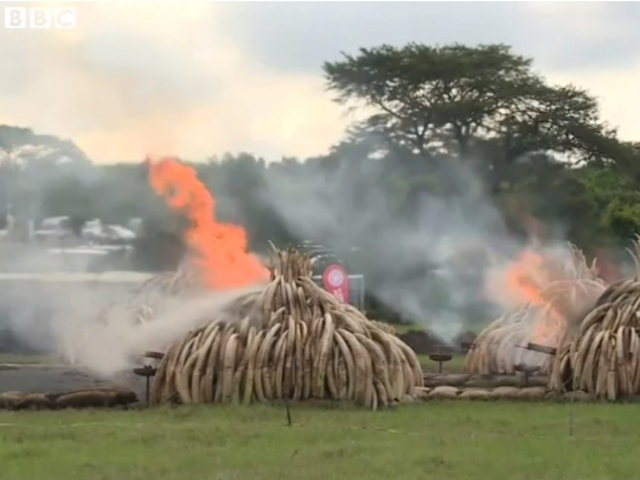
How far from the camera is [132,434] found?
41.7 ft

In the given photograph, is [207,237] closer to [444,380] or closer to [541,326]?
[444,380]

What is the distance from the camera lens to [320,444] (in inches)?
481

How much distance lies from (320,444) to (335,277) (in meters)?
15.3

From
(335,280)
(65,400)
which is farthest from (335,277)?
(65,400)

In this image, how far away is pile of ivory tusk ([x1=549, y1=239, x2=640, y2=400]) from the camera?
16359 millimetres

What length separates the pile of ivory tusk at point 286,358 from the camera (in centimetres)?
1537

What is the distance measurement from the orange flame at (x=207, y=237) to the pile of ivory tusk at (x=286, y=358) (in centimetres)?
413

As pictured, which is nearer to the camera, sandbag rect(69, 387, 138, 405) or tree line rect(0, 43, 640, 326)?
sandbag rect(69, 387, 138, 405)

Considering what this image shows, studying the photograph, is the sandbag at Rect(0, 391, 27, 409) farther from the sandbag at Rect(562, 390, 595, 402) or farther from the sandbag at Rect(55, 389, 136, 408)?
the sandbag at Rect(562, 390, 595, 402)

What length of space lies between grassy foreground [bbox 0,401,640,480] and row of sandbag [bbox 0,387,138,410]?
0.47 metres

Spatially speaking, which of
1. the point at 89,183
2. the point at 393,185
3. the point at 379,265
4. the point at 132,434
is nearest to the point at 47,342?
the point at 89,183

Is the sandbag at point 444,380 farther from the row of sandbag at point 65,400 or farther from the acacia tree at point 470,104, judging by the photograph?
the acacia tree at point 470,104

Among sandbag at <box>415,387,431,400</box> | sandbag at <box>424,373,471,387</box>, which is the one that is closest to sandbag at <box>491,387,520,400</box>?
sandbag at <box>415,387,431,400</box>

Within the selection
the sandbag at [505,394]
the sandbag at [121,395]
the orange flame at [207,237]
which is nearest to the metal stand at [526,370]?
the sandbag at [505,394]
